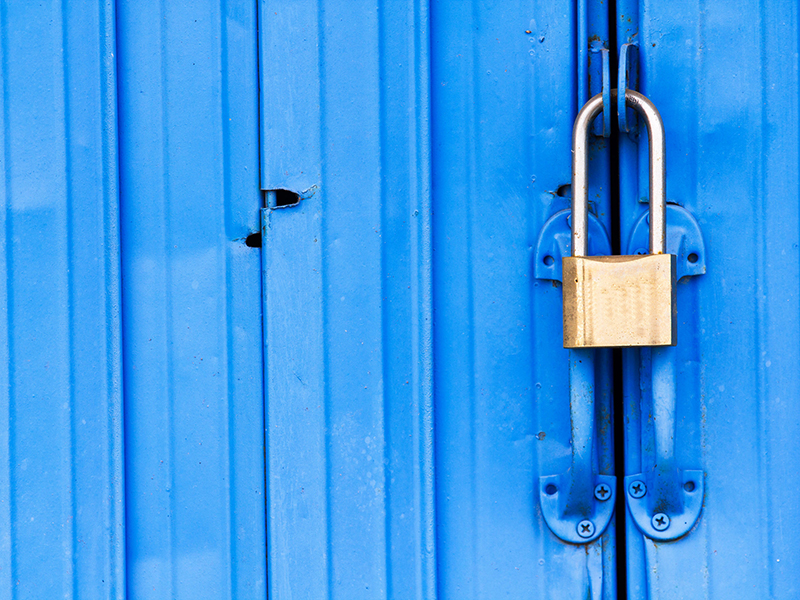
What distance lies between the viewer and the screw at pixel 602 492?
2.66ft

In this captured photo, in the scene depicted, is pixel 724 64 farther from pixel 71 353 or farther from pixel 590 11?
pixel 71 353

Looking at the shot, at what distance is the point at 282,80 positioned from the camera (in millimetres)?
855

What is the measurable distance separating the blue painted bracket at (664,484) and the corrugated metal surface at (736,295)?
17mm

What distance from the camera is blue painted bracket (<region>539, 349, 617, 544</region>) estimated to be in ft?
2.62

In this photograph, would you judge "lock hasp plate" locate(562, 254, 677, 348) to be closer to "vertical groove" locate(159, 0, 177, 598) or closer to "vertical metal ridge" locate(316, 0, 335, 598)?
"vertical metal ridge" locate(316, 0, 335, 598)

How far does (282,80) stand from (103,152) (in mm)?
260

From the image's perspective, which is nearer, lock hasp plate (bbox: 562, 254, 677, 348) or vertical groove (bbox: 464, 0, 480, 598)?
lock hasp plate (bbox: 562, 254, 677, 348)

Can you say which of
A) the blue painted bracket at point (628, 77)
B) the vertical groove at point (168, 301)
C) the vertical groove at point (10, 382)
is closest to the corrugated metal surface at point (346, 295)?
the vertical groove at point (168, 301)

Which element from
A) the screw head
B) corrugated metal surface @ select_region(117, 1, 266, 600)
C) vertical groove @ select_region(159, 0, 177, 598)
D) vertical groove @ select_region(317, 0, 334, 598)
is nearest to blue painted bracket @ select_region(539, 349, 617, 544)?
the screw head

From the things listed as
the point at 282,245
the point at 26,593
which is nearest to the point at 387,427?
the point at 282,245

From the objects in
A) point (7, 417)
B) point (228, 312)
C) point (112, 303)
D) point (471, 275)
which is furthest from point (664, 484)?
point (7, 417)

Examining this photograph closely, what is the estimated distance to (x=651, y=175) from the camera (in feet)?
2.42

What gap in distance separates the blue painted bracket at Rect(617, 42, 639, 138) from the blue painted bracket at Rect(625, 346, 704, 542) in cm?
28

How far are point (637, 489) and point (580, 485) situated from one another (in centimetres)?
7
